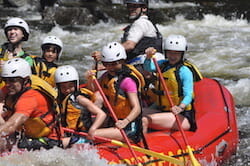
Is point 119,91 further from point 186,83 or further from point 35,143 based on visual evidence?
point 35,143

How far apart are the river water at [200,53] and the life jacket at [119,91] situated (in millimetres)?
582

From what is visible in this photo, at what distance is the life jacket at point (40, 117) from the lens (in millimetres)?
4453

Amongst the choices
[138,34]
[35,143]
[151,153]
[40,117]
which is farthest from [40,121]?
[138,34]

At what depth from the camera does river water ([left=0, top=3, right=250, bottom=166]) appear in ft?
15.1

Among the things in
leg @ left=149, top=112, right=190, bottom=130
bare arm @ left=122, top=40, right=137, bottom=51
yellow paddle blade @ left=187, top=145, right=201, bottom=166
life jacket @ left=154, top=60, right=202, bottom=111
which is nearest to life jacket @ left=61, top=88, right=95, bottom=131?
leg @ left=149, top=112, right=190, bottom=130

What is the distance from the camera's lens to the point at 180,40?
5438mm

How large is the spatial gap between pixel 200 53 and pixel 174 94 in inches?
270

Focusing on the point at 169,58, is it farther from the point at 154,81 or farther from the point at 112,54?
the point at 112,54

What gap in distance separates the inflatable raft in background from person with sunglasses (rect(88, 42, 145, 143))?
0.17 metres

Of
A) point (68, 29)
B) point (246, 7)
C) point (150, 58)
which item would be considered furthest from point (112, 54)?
point (246, 7)

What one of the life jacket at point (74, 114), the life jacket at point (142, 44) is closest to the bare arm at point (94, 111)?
the life jacket at point (74, 114)

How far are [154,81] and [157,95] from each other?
0.32m

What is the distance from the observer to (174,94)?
548 centimetres

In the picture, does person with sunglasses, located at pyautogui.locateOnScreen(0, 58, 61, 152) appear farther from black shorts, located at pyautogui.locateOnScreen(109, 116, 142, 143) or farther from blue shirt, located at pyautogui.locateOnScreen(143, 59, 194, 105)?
blue shirt, located at pyautogui.locateOnScreen(143, 59, 194, 105)
